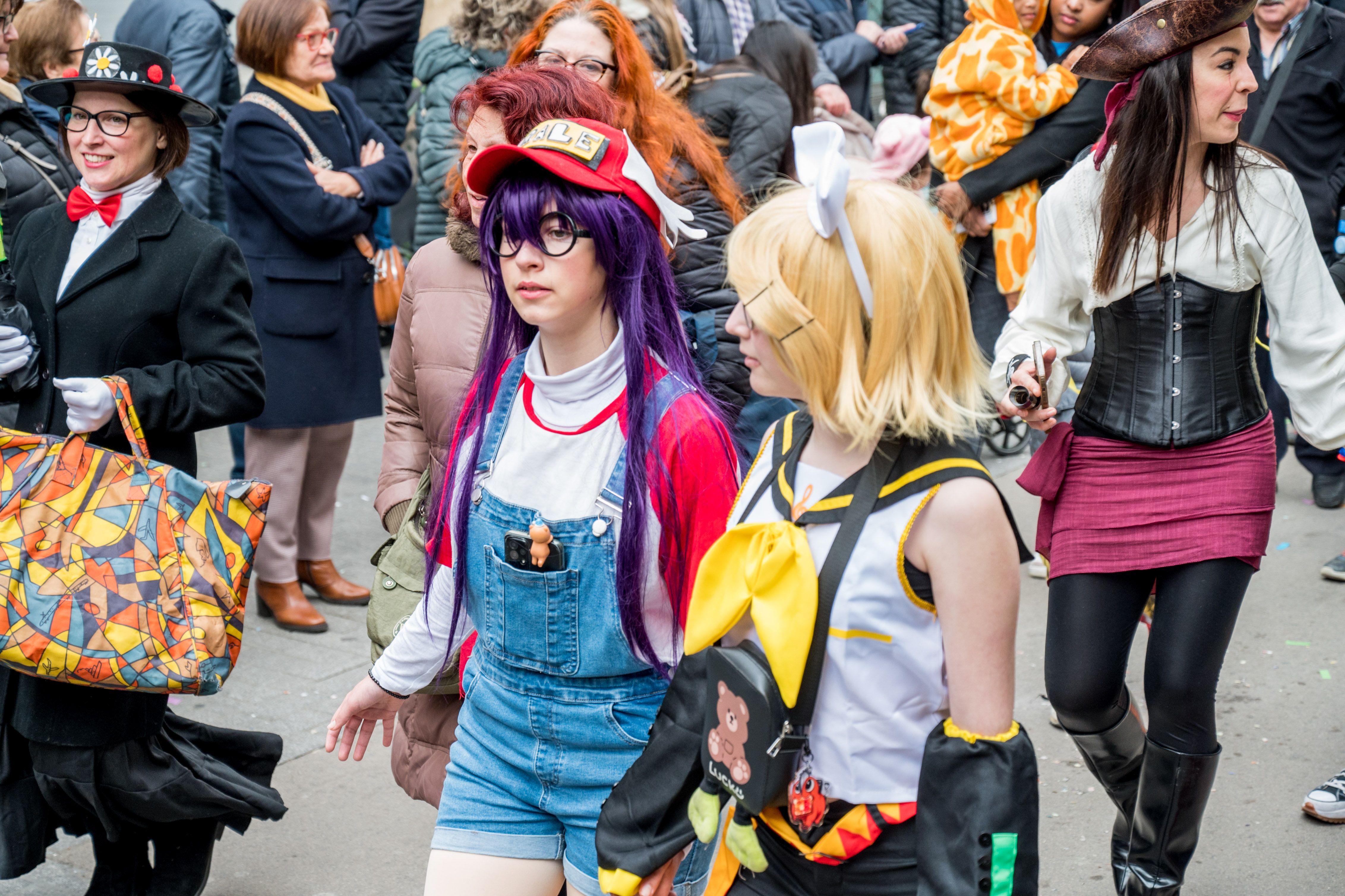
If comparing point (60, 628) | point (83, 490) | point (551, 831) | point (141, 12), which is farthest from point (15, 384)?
point (141, 12)

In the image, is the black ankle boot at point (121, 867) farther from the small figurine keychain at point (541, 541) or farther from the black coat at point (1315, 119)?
the black coat at point (1315, 119)

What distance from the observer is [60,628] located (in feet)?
9.55

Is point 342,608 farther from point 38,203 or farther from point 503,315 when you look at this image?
point 503,315

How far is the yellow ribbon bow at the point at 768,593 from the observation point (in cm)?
191

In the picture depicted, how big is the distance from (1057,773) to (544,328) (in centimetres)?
257

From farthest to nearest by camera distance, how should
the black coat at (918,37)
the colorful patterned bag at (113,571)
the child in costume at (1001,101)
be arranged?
the black coat at (918,37)
the child in costume at (1001,101)
the colorful patterned bag at (113,571)

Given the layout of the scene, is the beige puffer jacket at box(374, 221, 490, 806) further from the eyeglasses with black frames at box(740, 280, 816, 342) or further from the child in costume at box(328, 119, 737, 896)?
the eyeglasses with black frames at box(740, 280, 816, 342)

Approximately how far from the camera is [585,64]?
3.31 metres

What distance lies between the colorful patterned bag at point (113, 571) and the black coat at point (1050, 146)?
3235mm

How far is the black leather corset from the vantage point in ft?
10.2

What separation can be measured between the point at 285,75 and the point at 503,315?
3168 mm

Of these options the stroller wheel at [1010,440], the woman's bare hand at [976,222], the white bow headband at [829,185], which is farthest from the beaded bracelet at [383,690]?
the stroller wheel at [1010,440]

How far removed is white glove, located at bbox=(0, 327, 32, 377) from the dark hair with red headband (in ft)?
8.14

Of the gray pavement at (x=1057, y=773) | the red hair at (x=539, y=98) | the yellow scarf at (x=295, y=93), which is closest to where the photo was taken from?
the red hair at (x=539, y=98)
